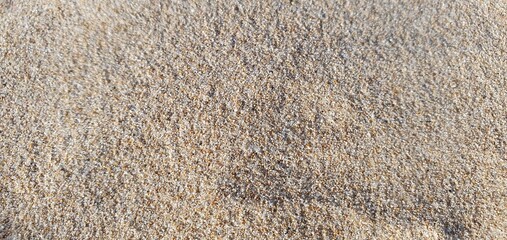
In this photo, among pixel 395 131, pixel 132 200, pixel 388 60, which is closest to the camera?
pixel 132 200

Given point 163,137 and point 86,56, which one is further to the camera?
point 86,56

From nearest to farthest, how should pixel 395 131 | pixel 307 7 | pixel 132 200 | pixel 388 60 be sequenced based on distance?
pixel 132 200 < pixel 395 131 < pixel 388 60 < pixel 307 7

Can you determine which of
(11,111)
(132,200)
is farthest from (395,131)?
(11,111)

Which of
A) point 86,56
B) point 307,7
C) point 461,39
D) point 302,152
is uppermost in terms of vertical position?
point 461,39

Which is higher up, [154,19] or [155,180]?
[154,19]

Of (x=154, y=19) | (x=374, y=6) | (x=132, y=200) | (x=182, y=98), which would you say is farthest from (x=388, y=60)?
(x=132, y=200)

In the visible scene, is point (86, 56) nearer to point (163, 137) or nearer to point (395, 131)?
point (163, 137)
